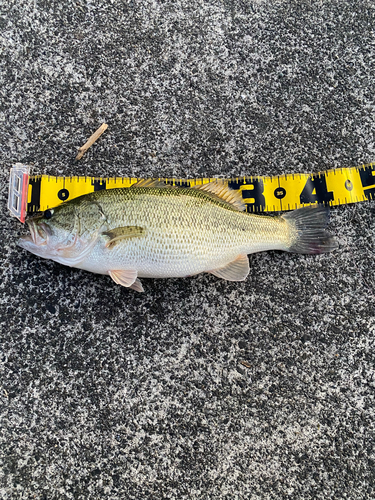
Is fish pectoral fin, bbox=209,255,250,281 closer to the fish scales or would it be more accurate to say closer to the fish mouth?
the fish scales

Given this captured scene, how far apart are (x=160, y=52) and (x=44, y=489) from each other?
3.21m

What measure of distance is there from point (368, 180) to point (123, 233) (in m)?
1.89

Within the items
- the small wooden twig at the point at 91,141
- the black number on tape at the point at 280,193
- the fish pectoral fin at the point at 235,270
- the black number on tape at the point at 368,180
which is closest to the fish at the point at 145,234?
the fish pectoral fin at the point at 235,270

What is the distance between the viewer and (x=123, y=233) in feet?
7.13

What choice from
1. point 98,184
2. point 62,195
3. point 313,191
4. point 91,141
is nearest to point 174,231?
point 98,184

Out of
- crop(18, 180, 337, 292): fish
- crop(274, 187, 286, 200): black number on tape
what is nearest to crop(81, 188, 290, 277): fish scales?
crop(18, 180, 337, 292): fish

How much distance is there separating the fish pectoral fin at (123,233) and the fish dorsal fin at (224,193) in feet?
1.79

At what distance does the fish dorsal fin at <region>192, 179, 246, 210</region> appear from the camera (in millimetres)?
2434

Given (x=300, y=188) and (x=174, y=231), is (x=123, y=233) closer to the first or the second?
(x=174, y=231)

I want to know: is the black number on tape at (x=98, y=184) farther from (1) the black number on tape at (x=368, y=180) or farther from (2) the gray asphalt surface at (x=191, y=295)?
(1) the black number on tape at (x=368, y=180)

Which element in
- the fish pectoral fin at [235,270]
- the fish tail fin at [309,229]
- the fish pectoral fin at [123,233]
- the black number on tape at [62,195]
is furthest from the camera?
the black number on tape at [62,195]

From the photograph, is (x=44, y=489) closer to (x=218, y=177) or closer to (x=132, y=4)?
(x=218, y=177)

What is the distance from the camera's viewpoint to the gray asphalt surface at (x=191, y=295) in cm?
224

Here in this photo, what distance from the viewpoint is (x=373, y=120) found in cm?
279
